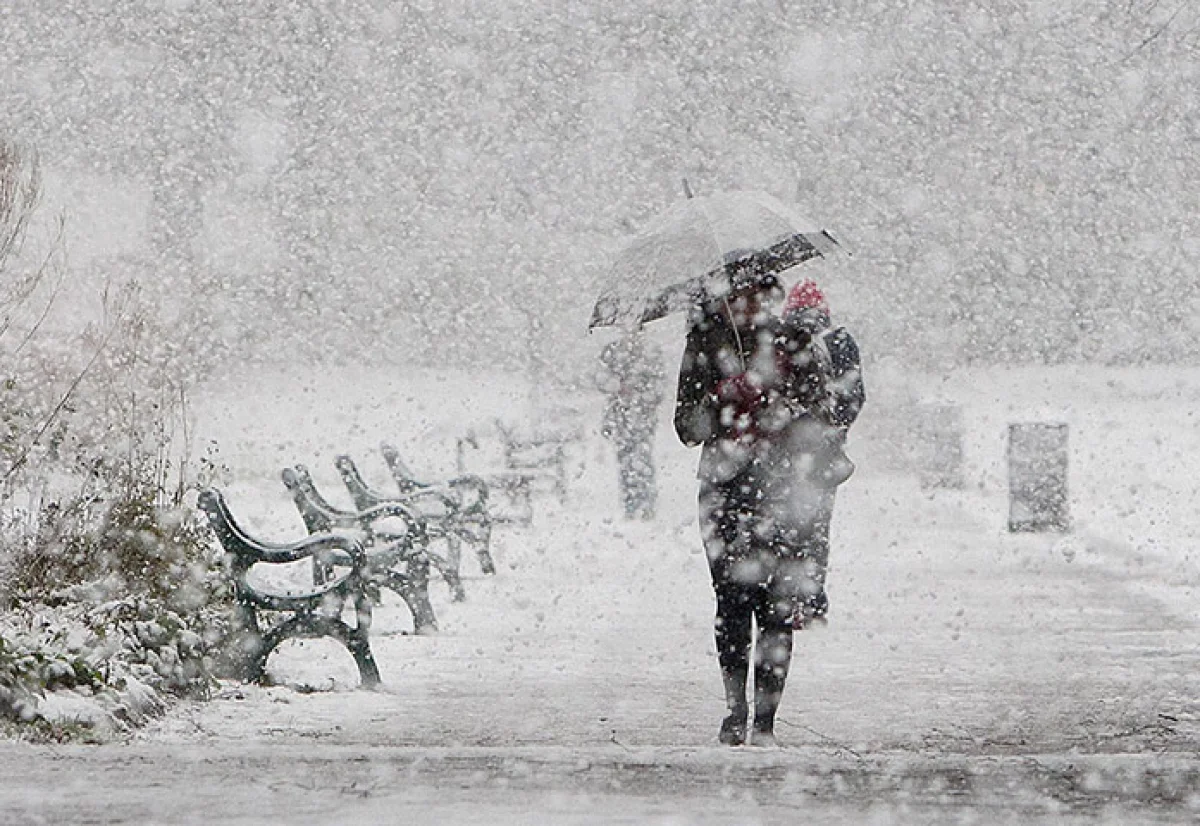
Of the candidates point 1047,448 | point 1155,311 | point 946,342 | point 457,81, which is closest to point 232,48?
point 457,81

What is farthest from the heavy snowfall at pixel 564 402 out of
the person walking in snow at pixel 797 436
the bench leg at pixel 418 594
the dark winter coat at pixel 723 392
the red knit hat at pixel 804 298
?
the red knit hat at pixel 804 298

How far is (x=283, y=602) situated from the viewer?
7.82 m

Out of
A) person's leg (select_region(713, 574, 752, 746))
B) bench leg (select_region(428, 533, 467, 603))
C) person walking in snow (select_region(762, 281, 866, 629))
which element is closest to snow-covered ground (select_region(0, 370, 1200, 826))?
bench leg (select_region(428, 533, 467, 603))

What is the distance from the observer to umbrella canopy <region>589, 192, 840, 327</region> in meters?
6.54

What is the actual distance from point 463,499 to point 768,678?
7.00 meters

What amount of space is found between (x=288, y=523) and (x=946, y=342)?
64.8 ft

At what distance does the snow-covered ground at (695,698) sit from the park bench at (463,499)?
29 centimetres

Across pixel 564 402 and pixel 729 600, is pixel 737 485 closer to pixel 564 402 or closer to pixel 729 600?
pixel 729 600

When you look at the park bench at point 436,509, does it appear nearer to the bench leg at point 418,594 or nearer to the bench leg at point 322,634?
the bench leg at point 418,594

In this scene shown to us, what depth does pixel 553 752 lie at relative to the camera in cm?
499

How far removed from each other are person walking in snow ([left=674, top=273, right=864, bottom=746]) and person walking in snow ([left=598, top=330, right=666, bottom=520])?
1087cm

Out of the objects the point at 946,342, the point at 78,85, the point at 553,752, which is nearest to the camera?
the point at 553,752

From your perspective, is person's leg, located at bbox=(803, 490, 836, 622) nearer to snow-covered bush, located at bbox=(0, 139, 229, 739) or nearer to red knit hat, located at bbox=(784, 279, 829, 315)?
red knit hat, located at bbox=(784, 279, 829, 315)

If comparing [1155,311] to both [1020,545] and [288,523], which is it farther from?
[288,523]
